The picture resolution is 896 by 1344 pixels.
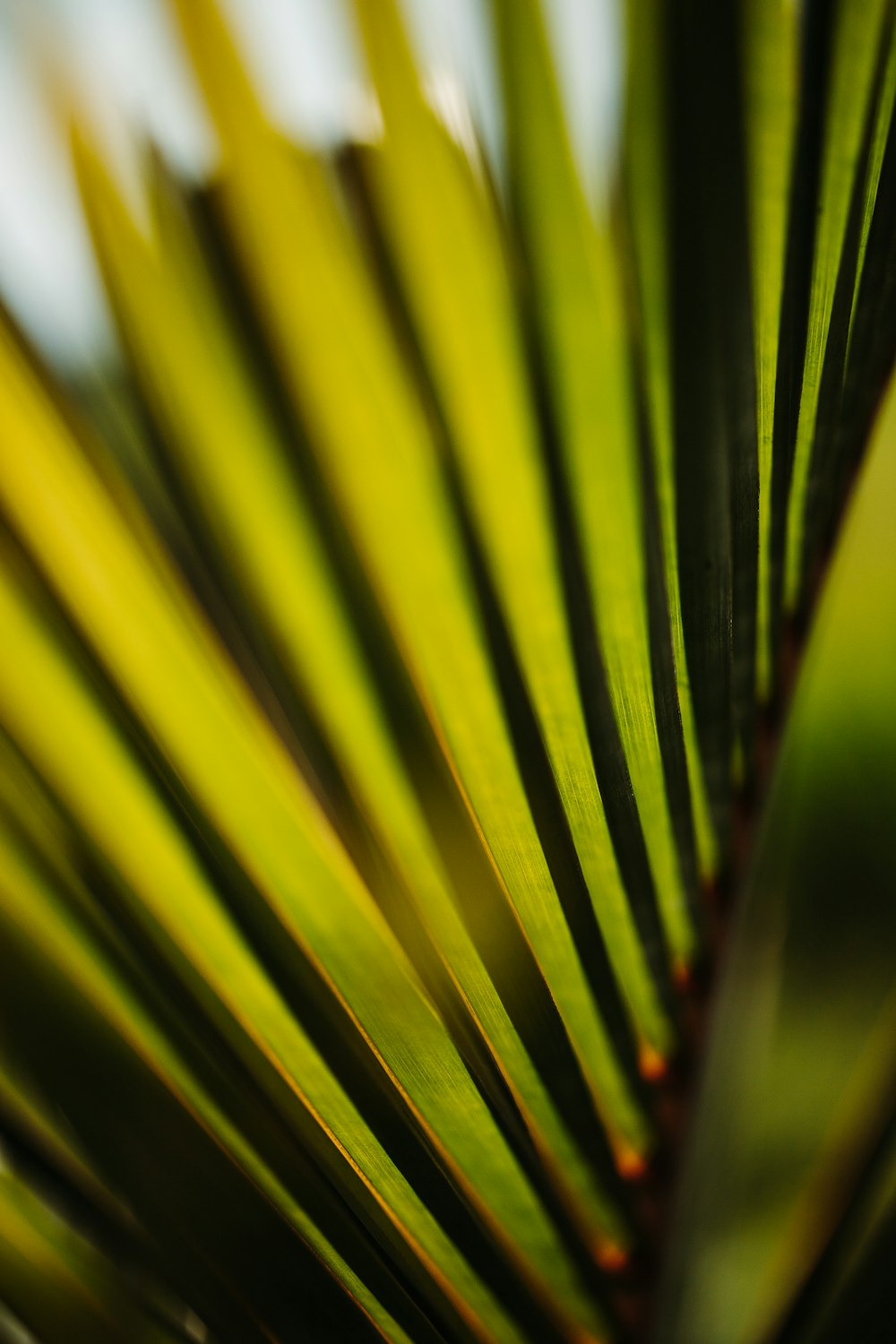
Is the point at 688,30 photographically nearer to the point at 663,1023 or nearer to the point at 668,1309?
the point at 663,1023

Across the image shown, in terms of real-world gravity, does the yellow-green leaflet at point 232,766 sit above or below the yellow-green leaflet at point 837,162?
below

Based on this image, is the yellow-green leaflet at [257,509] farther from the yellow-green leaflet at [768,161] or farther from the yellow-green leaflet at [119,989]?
the yellow-green leaflet at [768,161]

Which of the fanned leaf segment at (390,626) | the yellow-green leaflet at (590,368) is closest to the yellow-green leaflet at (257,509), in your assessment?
the fanned leaf segment at (390,626)

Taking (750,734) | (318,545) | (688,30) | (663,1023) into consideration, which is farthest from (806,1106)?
(688,30)

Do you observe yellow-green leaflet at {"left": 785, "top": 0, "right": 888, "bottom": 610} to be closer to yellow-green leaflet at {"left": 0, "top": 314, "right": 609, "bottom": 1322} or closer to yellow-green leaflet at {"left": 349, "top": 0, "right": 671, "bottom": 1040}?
yellow-green leaflet at {"left": 349, "top": 0, "right": 671, "bottom": 1040}

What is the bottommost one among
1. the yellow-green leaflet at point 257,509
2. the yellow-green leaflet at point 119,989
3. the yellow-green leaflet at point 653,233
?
the yellow-green leaflet at point 119,989

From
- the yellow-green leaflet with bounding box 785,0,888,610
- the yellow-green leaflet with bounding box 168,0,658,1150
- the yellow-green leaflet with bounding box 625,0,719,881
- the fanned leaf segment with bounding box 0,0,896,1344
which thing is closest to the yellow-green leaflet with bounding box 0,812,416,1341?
the fanned leaf segment with bounding box 0,0,896,1344

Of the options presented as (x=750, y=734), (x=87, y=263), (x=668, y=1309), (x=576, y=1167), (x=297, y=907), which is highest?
(x=87, y=263)
